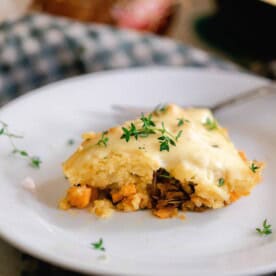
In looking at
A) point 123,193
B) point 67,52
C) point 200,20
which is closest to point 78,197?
point 123,193

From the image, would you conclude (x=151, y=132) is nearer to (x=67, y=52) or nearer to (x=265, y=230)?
(x=265, y=230)

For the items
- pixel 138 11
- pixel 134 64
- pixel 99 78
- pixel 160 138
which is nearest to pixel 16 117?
pixel 99 78

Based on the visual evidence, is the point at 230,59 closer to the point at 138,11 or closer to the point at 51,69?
the point at 138,11

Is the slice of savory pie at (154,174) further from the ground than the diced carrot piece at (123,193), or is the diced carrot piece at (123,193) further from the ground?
the slice of savory pie at (154,174)

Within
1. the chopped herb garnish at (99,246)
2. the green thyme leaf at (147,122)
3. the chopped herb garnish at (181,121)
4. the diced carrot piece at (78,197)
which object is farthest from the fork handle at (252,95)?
the chopped herb garnish at (99,246)

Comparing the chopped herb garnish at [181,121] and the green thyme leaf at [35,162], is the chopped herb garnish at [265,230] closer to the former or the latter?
the chopped herb garnish at [181,121]

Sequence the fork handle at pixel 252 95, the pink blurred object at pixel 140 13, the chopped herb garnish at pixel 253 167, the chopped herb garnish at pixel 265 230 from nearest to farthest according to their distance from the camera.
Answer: the chopped herb garnish at pixel 265 230
the chopped herb garnish at pixel 253 167
the fork handle at pixel 252 95
the pink blurred object at pixel 140 13
